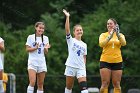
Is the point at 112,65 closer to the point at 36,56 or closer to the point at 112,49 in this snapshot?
the point at 112,49

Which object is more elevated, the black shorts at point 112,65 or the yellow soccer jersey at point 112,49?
the yellow soccer jersey at point 112,49

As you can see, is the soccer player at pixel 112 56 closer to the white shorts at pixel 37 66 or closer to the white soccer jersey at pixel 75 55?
the white soccer jersey at pixel 75 55

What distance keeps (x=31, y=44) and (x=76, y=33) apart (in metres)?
1.24

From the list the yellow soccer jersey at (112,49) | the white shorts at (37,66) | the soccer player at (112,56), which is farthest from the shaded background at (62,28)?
the yellow soccer jersey at (112,49)

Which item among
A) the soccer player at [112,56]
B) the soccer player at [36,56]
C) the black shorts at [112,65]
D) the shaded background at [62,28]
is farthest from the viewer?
the shaded background at [62,28]

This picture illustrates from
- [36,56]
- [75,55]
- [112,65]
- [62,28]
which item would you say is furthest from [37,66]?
[62,28]

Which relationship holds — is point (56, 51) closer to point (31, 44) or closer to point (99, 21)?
point (99, 21)

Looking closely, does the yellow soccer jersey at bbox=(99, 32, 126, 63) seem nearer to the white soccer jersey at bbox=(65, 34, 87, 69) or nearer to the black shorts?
the black shorts

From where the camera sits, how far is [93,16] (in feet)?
104

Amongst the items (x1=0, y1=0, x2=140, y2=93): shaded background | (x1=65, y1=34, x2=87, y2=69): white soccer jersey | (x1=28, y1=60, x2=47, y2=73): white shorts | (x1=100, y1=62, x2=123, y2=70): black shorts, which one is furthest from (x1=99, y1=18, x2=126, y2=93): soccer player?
(x1=0, y1=0, x2=140, y2=93): shaded background

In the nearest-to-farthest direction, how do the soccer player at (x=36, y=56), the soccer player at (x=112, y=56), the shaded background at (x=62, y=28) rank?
the soccer player at (x=112, y=56) < the soccer player at (x=36, y=56) < the shaded background at (x=62, y=28)

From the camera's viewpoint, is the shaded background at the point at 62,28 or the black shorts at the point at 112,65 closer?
the black shorts at the point at 112,65

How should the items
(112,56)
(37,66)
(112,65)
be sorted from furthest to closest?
1. (37,66)
2. (112,65)
3. (112,56)

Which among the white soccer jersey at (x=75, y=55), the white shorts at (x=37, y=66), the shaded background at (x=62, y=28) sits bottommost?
the white shorts at (x=37, y=66)
